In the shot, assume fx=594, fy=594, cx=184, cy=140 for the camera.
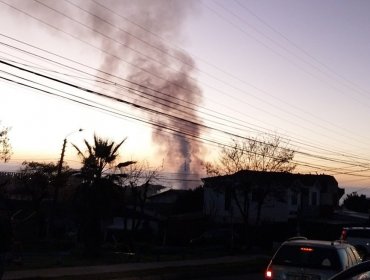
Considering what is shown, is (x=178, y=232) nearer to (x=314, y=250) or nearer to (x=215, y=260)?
(x=215, y=260)

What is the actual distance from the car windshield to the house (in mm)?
23930

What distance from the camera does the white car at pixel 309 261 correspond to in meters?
11.1

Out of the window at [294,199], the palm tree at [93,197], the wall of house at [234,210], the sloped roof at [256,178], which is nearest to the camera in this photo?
the palm tree at [93,197]

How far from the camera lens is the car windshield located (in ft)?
36.8

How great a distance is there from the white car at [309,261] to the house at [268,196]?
78.4ft

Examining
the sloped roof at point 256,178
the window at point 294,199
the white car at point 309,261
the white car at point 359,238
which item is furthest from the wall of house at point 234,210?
the white car at point 309,261

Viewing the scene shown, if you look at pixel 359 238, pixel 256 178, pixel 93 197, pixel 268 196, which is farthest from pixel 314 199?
pixel 93 197

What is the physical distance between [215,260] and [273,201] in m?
29.5

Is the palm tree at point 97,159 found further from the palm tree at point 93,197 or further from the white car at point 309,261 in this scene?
the white car at point 309,261

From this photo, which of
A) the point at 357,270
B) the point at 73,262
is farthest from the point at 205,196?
the point at 357,270

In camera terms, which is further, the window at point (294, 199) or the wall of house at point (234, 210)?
the window at point (294, 199)

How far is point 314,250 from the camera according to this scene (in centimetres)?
1148

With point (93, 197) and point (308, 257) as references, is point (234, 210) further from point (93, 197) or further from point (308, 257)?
point (308, 257)

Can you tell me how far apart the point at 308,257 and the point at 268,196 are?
38479mm
